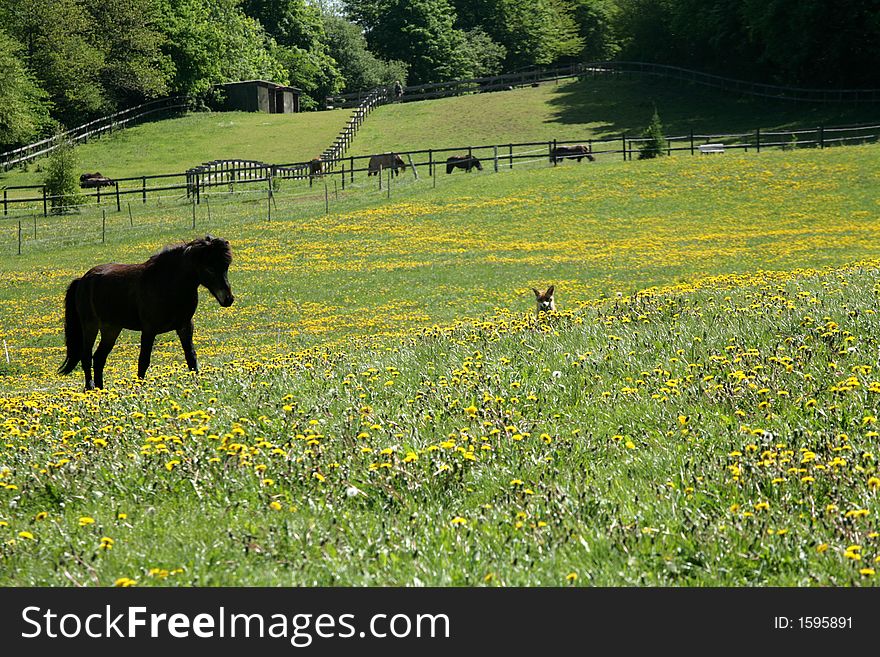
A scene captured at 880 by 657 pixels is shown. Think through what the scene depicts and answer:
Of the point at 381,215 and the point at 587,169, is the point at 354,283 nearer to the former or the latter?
the point at 381,215

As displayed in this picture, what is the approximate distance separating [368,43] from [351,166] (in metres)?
67.6

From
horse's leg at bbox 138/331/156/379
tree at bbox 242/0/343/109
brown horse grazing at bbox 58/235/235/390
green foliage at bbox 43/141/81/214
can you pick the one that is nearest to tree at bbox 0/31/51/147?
→ green foliage at bbox 43/141/81/214

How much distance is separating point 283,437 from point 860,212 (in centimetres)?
3105

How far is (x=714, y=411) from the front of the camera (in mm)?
6684

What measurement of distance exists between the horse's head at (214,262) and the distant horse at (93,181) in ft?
145

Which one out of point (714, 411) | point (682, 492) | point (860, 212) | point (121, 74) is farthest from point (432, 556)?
point (121, 74)

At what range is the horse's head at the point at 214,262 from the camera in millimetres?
12866

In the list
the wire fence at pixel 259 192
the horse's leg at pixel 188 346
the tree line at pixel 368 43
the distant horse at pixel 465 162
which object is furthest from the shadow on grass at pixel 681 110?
the horse's leg at pixel 188 346

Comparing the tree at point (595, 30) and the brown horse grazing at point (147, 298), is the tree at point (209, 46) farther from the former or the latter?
the brown horse grazing at point (147, 298)

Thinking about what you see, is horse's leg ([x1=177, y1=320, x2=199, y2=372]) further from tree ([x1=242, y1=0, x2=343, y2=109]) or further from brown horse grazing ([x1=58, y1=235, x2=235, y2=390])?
tree ([x1=242, y1=0, x2=343, y2=109])

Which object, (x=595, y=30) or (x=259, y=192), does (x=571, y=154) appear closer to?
(x=259, y=192)

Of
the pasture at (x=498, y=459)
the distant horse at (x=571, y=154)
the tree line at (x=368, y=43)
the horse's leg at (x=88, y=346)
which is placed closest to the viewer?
the pasture at (x=498, y=459)

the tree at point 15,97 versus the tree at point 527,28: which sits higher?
the tree at point 527,28

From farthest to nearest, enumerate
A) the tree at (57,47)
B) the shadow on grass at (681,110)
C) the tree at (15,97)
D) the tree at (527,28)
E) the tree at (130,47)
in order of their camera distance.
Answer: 1. the tree at (527,28)
2. the tree at (130,47)
3. the tree at (57,47)
4. the tree at (15,97)
5. the shadow on grass at (681,110)
